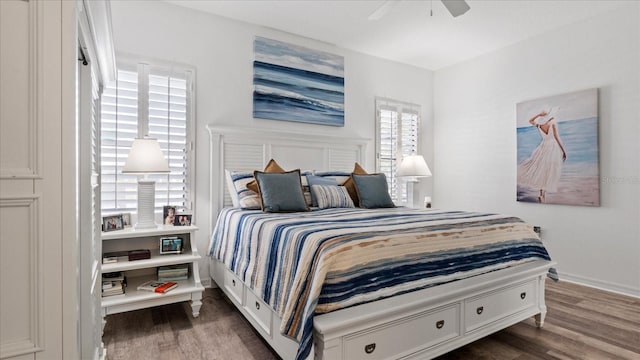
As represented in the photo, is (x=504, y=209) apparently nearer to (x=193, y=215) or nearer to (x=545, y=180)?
(x=545, y=180)

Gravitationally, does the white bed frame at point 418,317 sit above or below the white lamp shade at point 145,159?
below

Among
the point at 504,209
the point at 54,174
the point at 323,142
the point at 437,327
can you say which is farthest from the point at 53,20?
the point at 504,209

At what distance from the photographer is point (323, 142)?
4031 millimetres

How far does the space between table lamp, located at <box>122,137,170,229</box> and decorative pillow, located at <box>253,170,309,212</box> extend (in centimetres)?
77

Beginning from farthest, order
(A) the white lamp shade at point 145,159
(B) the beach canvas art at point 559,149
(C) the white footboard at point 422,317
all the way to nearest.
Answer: (B) the beach canvas art at point 559,149, (A) the white lamp shade at point 145,159, (C) the white footboard at point 422,317

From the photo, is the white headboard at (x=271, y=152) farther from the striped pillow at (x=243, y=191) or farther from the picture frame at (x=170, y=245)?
the picture frame at (x=170, y=245)

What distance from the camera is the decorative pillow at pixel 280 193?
2.79 meters

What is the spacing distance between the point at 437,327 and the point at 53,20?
208 cm

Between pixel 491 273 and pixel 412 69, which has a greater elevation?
pixel 412 69

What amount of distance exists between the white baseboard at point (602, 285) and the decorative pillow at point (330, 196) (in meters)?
2.48

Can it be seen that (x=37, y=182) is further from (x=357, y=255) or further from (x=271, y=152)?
(x=271, y=152)

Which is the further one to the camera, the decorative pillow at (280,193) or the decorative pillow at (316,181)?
the decorative pillow at (316,181)

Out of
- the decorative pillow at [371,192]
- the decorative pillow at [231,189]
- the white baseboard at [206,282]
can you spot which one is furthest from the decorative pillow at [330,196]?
the white baseboard at [206,282]

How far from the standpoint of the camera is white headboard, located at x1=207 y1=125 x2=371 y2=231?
10.9ft
